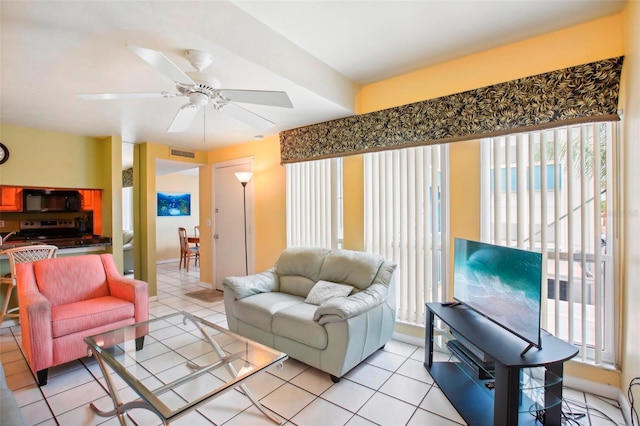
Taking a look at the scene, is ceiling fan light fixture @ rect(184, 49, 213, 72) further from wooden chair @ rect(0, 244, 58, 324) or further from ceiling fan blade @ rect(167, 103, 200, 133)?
wooden chair @ rect(0, 244, 58, 324)

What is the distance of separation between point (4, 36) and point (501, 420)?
11.6 ft

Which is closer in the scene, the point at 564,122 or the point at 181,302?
the point at 564,122

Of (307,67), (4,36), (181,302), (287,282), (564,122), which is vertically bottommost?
(181,302)

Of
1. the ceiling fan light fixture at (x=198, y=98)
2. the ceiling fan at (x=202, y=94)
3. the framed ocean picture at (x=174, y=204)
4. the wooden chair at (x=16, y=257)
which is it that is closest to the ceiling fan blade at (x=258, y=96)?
the ceiling fan at (x=202, y=94)

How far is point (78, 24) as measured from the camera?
168cm

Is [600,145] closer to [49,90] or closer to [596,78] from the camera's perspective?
[596,78]

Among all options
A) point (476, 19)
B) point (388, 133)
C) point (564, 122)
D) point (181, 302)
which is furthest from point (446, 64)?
point (181, 302)

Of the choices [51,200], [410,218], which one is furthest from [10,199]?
[410,218]

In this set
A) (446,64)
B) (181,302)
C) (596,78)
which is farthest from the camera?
(181,302)

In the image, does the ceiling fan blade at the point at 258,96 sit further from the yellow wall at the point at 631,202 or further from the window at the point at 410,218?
the yellow wall at the point at 631,202

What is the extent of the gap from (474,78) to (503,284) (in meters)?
1.74

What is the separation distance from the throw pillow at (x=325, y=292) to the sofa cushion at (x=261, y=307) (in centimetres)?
15

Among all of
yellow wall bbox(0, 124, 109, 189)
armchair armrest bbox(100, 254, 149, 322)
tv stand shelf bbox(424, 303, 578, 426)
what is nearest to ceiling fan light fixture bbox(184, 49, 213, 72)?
armchair armrest bbox(100, 254, 149, 322)

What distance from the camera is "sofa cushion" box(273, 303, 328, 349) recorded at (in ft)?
7.63
